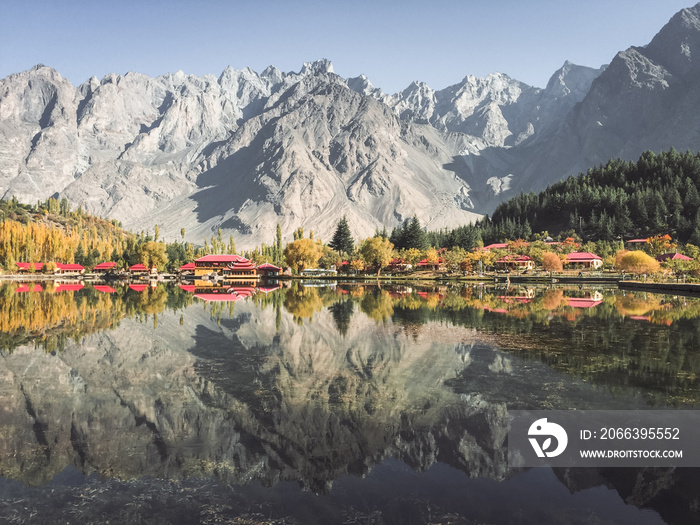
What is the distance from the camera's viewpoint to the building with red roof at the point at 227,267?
407ft

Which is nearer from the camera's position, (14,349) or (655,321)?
(14,349)

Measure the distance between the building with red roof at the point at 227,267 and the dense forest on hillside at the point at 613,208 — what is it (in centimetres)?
6945

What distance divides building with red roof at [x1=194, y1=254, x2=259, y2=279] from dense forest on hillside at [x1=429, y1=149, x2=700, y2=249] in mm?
69450

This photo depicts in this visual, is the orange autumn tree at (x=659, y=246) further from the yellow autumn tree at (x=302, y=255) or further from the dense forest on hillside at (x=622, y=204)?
the yellow autumn tree at (x=302, y=255)

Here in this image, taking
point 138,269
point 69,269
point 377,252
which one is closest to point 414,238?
point 377,252

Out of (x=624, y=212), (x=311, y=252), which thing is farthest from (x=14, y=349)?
(x=624, y=212)

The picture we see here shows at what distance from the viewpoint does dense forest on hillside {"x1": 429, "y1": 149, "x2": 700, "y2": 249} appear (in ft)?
493

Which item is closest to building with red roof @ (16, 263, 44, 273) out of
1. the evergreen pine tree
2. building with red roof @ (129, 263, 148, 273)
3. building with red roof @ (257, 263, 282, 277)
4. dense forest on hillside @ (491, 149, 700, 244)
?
building with red roof @ (129, 263, 148, 273)

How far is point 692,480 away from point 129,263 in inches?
6468

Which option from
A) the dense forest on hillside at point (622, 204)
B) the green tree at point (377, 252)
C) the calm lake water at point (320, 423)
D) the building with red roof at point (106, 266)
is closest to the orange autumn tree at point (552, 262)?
the green tree at point (377, 252)

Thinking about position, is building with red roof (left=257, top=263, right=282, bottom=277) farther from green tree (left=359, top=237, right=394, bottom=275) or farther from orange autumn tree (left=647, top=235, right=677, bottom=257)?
orange autumn tree (left=647, top=235, right=677, bottom=257)

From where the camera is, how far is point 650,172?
177 m

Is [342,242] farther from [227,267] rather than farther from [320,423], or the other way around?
[320,423]

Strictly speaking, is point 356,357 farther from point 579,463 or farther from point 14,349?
point 14,349
